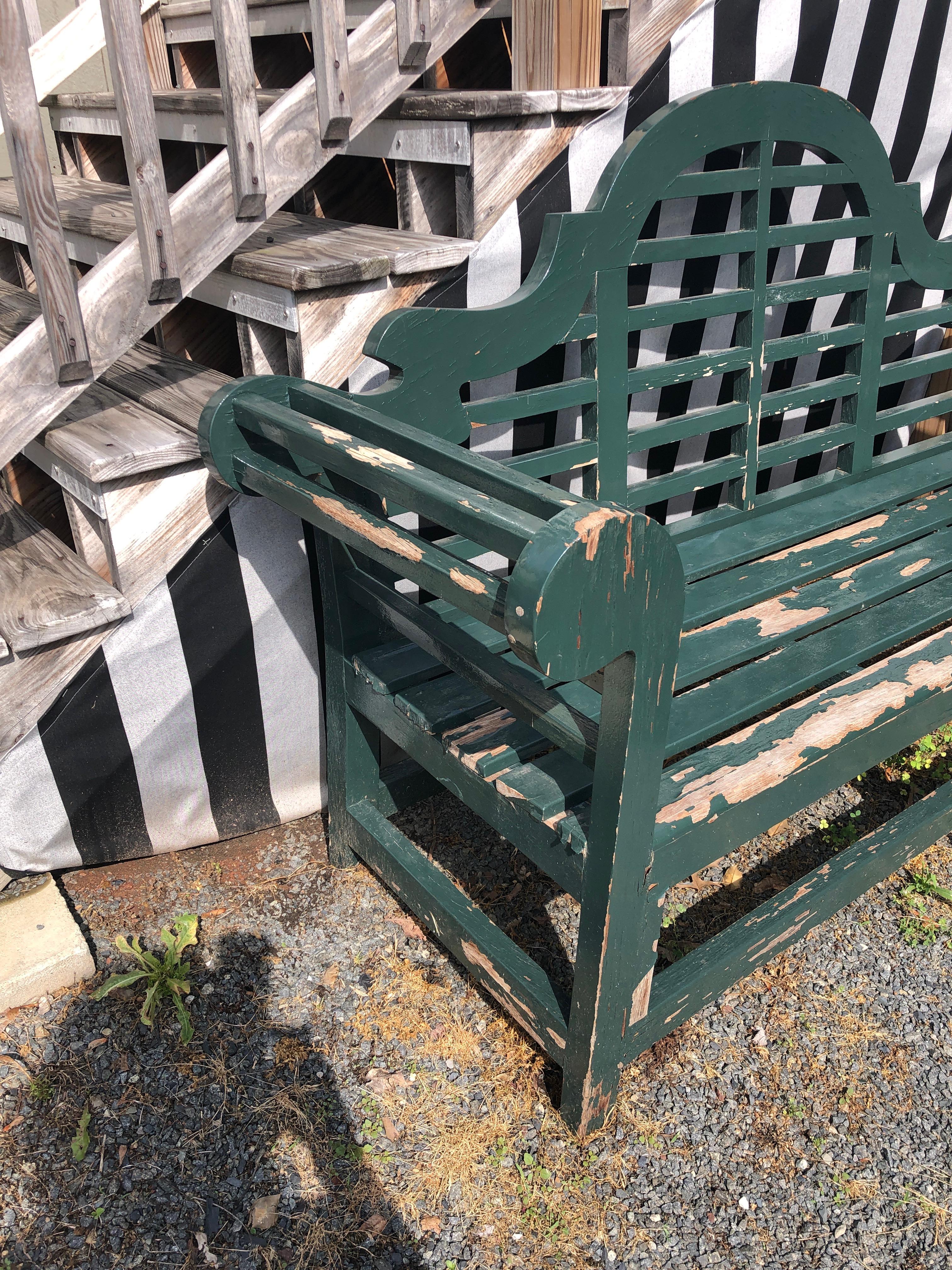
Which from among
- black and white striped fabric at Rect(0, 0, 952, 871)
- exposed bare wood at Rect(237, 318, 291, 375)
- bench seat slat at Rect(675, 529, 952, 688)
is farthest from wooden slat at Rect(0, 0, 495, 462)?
bench seat slat at Rect(675, 529, 952, 688)

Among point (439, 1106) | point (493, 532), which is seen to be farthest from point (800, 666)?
point (439, 1106)

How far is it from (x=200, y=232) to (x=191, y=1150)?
1.62m

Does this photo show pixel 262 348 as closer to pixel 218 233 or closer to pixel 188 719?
pixel 218 233

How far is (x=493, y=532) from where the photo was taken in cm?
116

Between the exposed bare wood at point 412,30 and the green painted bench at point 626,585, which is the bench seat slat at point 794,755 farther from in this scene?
the exposed bare wood at point 412,30

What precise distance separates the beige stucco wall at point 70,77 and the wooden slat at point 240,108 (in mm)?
2350

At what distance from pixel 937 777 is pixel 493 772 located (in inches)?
60.3

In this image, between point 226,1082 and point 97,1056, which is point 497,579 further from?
point 97,1056

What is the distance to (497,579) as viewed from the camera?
3.99 feet

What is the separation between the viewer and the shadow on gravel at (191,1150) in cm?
157

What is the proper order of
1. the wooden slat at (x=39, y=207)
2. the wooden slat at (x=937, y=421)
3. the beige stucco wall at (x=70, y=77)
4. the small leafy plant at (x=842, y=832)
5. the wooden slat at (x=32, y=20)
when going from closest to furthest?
the wooden slat at (x=39, y=207)
the small leafy plant at (x=842, y=832)
the wooden slat at (x=32, y=20)
the wooden slat at (x=937, y=421)
the beige stucco wall at (x=70, y=77)

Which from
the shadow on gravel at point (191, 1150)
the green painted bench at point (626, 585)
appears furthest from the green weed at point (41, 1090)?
the green painted bench at point (626, 585)

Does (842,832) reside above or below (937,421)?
below

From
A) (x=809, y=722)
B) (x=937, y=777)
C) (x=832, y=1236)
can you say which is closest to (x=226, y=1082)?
(x=832, y=1236)
